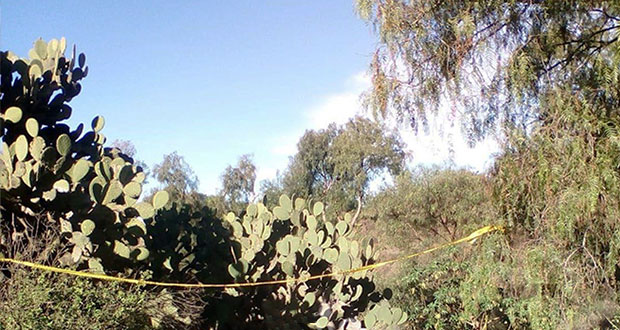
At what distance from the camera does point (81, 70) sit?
19.7 ft

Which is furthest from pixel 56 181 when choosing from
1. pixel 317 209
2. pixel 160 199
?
pixel 317 209

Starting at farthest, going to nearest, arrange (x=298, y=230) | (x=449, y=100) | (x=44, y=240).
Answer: (x=298, y=230) < (x=449, y=100) < (x=44, y=240)

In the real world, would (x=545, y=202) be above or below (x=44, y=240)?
above

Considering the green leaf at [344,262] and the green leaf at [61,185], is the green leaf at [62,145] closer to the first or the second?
A: the green leaf at [61,185]

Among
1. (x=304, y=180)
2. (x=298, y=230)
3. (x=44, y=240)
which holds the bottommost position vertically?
(x=44, y=240)

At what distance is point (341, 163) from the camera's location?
29625 mm

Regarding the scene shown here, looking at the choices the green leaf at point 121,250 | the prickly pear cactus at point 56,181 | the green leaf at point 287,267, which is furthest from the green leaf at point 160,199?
the green leaf at point 287,267

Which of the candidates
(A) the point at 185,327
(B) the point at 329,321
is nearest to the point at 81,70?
(A) the point at 185,327

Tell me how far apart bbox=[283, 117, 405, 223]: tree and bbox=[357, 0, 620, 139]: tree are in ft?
57.6

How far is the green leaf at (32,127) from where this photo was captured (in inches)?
202

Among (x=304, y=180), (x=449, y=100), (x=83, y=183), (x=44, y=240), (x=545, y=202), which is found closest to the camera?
(x=44, y=240)

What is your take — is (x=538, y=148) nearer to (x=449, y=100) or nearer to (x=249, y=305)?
(x=449, y=100)

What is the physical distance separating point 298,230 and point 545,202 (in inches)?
113

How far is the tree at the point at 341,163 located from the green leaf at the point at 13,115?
1981cm
